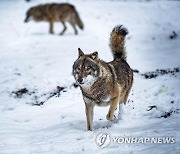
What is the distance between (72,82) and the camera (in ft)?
38.8

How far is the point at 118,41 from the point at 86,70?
2.06 m

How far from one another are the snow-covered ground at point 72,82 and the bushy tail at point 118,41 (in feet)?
4.29

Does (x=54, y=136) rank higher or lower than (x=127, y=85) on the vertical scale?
lower

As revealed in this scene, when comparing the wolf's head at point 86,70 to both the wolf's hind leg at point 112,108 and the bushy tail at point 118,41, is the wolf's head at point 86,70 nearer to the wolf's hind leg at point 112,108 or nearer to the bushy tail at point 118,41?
the wolf's hind leg at point 112,108

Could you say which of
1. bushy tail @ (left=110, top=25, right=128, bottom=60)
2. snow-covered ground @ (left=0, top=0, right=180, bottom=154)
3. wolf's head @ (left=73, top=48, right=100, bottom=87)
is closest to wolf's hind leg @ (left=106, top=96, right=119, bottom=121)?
snow-covered ground @ (left=0, top=0, right=180, bottom=154)

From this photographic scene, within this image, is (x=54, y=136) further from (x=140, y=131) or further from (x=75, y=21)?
(x=75, y=21)

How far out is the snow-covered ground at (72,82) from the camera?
6648 mm

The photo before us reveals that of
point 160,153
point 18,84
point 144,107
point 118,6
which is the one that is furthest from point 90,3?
point 160,153

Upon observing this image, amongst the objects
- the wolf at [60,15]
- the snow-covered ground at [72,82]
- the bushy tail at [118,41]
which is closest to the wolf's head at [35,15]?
the wolf at [60,15]

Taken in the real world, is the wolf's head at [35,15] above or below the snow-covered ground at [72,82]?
above

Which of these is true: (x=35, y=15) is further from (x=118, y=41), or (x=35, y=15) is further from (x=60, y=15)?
(x=118, y=41)

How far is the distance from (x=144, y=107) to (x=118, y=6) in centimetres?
1798

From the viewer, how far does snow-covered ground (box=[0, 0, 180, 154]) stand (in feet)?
21.8

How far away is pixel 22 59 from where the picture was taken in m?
14.7
